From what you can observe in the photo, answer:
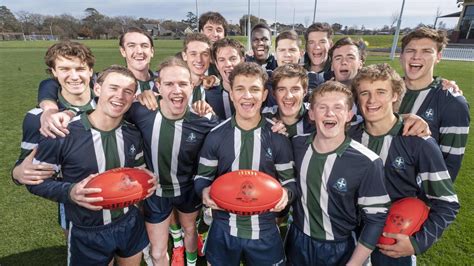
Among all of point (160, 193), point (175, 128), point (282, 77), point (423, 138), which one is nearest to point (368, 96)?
point (423, 138)

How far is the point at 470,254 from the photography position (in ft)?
11.3

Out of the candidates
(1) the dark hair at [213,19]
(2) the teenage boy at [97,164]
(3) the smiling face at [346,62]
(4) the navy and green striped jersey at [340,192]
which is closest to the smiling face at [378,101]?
(4) the navy and green striped jersey at [340,192]

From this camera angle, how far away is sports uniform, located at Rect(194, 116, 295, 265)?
2.48m

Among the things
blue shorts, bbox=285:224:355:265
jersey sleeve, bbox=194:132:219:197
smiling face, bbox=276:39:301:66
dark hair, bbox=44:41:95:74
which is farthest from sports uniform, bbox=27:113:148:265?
smiling face, bbox=276:39:301:66

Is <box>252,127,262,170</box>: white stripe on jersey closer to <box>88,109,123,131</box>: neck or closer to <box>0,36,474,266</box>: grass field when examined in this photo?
<box>88,109,123,131</box>: neck

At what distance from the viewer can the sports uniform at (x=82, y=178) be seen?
2.37 metres

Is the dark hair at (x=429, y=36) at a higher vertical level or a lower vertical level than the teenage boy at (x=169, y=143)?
higher

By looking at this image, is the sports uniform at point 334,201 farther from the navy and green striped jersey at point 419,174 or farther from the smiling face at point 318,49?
the smiling face at point 318,49

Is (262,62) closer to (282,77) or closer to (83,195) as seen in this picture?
(282,77)

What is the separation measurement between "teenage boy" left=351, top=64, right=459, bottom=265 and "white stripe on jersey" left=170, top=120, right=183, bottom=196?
1.52 metres

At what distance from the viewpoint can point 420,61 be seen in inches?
113

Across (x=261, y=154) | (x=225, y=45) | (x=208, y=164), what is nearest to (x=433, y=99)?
(x=261, y=154)

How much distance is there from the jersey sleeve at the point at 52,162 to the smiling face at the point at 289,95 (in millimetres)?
1798

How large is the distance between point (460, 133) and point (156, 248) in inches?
113
